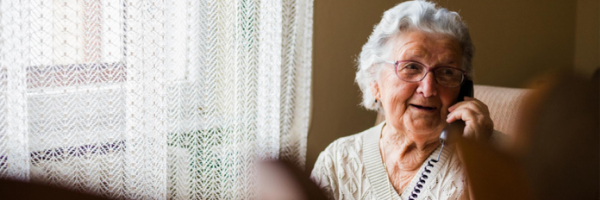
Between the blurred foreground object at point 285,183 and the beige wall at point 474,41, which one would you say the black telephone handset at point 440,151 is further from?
the blurred foreground object at point 285,183

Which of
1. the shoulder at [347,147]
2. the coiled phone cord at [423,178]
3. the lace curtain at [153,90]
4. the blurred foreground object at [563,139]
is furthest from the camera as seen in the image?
the shoulder at [347,147]

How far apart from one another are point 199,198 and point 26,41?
2.16 ft

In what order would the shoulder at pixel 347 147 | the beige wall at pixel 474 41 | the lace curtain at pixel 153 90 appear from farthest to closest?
the beige wall at pixel 474 41 < the shoulder at pixel 347 147 < the lace curtain at pixel 153 90

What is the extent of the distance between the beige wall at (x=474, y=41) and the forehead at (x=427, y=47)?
0.47 m

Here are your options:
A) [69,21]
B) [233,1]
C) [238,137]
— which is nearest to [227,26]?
[233,1]

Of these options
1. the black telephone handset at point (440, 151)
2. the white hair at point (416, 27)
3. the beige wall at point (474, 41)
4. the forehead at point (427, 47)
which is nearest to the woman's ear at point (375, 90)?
the white hair at point (416, 27)

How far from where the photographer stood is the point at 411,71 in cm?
136

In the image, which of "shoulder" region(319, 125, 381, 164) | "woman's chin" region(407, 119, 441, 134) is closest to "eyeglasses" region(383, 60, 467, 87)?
"woman's chin" region(407, 119, 441, 134)

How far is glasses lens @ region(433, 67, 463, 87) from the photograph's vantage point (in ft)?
4.45

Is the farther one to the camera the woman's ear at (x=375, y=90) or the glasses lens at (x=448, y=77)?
the woman's ear at (x=375, y=90)

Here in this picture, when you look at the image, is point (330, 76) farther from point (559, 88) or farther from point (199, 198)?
point (559, 88)

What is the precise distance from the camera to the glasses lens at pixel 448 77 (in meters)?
1.36

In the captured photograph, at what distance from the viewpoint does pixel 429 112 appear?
135 centimetres

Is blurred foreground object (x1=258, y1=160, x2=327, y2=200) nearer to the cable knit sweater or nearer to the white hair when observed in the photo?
the cable knit sweater
